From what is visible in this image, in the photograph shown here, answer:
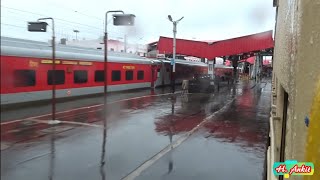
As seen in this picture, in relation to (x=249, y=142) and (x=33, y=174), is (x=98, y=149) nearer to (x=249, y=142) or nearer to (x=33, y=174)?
(x=33, y=174)

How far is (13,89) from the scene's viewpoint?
0.93 meters

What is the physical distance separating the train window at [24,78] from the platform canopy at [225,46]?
19259mm

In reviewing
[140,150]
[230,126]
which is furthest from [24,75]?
[230,126]

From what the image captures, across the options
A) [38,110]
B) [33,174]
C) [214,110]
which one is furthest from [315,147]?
[214,110]

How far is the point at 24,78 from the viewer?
1.04 metres

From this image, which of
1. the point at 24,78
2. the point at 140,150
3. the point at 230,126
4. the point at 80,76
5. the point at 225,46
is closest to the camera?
the point at 24,78

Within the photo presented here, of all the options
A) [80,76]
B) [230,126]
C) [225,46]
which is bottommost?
[230,126]

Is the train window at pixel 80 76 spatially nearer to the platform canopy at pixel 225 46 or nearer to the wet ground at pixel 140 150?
the wet ground at pixel 140 150

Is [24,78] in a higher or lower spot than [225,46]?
lower

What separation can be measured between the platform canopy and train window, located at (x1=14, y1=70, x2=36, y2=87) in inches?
758

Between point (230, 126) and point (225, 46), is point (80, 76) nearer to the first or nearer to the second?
point (230, 126)

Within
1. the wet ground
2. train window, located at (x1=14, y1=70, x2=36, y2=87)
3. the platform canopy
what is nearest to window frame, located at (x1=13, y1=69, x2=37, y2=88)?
train window, located at (x1=14, y1=70, x2=36, y2=87)

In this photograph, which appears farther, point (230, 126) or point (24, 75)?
point (230, 126)

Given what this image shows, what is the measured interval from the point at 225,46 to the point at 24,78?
2337 centimetres
